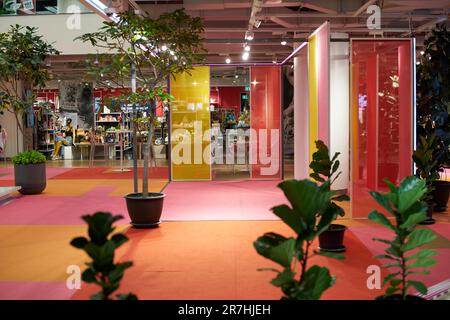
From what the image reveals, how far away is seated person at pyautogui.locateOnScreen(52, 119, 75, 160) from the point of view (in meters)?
17.5

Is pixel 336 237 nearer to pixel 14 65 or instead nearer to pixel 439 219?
pixel 439 219

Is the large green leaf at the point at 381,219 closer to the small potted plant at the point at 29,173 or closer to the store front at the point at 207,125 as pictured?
the small potted plant at the point at 29,173

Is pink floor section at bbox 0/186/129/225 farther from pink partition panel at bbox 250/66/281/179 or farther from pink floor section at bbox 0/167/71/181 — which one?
pink partition panel at bbox 250/66/281/179

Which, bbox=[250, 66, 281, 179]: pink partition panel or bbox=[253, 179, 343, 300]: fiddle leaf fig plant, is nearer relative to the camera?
bbox=[253, 179, 343, 300]: fiddle leaf fig plant

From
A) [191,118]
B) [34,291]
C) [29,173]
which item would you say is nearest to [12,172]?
[29,173]

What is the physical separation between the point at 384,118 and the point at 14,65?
6.18 m

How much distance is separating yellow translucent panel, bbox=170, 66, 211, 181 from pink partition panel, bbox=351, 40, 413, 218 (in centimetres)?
472

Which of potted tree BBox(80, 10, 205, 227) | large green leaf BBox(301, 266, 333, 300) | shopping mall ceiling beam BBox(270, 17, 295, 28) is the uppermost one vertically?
shopping mall ceiling beam BBox(270, 17, 295, 28)

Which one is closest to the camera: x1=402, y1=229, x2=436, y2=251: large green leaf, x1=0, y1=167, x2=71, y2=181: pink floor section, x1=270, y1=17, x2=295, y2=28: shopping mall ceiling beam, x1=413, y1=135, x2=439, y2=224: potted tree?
x1=402, y1=229, x2=436, y2=251: large green leaf

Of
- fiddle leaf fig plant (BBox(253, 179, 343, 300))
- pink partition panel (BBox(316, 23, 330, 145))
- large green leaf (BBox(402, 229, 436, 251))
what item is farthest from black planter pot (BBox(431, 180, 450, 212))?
fiddle leaf fig plant (BBox(253, 179, 343, 300))

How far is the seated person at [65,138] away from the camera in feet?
57.5
